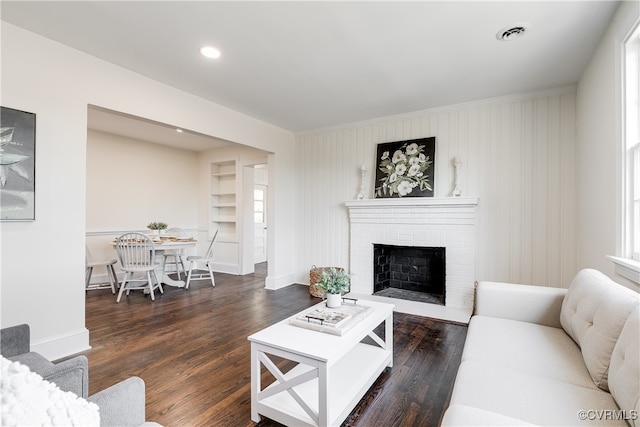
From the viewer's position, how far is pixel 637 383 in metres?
0.98

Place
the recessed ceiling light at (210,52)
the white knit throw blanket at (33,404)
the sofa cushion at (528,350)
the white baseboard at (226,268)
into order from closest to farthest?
the white knit throw blanket at (33,404)
the sofa cushion at (528,350)
the recessed ceiling light at (210,52)
the white baseboard at (226,268)

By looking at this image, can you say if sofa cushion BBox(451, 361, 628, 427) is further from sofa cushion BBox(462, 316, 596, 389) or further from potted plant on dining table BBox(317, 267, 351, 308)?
potted plant on dining table BBox(317, 267, 351, 308)

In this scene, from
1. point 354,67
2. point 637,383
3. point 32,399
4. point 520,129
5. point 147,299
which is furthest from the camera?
point 147,299

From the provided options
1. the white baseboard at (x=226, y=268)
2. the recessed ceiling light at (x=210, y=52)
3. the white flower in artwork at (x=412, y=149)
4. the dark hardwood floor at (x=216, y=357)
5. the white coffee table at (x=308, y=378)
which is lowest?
the dark hardwood floor at (x=216, y=357)

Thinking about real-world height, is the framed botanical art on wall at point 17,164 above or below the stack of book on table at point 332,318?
above

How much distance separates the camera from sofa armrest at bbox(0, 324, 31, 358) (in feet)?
4.94

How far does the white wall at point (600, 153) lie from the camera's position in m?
2.07

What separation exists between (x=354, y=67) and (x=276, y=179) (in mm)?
2399

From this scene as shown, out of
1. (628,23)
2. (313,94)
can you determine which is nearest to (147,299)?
(313,94)

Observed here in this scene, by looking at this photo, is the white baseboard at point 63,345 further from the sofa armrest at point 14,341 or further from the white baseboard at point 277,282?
the white baseboard at point 277,282

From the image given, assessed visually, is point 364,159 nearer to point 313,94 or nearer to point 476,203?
point 313,94

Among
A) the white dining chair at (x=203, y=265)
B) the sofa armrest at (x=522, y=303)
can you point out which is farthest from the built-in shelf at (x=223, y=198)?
the sofa armrest at (x=522, y=303)

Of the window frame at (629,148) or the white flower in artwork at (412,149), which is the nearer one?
the window frame at (629,148)

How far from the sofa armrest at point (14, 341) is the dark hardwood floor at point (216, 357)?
68cm
